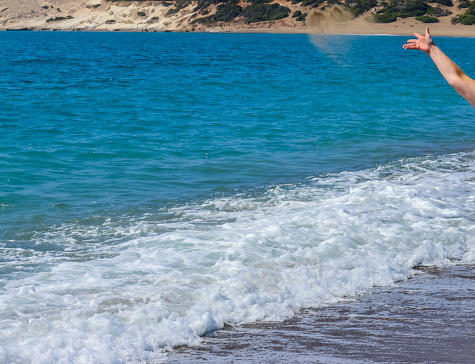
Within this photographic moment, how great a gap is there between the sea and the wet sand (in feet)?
0.69

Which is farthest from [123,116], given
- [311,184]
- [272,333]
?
[272,333]

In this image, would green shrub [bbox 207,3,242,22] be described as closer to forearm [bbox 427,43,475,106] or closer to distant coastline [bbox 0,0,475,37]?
distant coastline [bbox 0,0,475,37]

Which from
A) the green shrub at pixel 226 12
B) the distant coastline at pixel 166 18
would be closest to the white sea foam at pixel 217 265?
the distant coastline at pixel 166 18

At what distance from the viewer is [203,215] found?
313 inches

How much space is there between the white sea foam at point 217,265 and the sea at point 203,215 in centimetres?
2

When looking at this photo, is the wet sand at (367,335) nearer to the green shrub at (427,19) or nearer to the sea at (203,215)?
the sea at (203,215)

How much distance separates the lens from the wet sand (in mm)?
4125

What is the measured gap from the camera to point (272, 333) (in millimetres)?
4547

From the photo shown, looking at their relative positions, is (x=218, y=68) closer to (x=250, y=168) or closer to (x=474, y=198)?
(x=250, y=168)

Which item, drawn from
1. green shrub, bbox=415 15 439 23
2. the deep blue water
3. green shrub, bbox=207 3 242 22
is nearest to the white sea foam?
the deep blue water

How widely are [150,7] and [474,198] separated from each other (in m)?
125

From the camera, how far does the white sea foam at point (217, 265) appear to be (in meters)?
4.48

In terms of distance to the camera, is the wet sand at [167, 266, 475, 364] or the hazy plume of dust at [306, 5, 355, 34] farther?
the hazy plume of dust at [306, 5, 355, 34]

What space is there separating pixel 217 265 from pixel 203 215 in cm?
203
